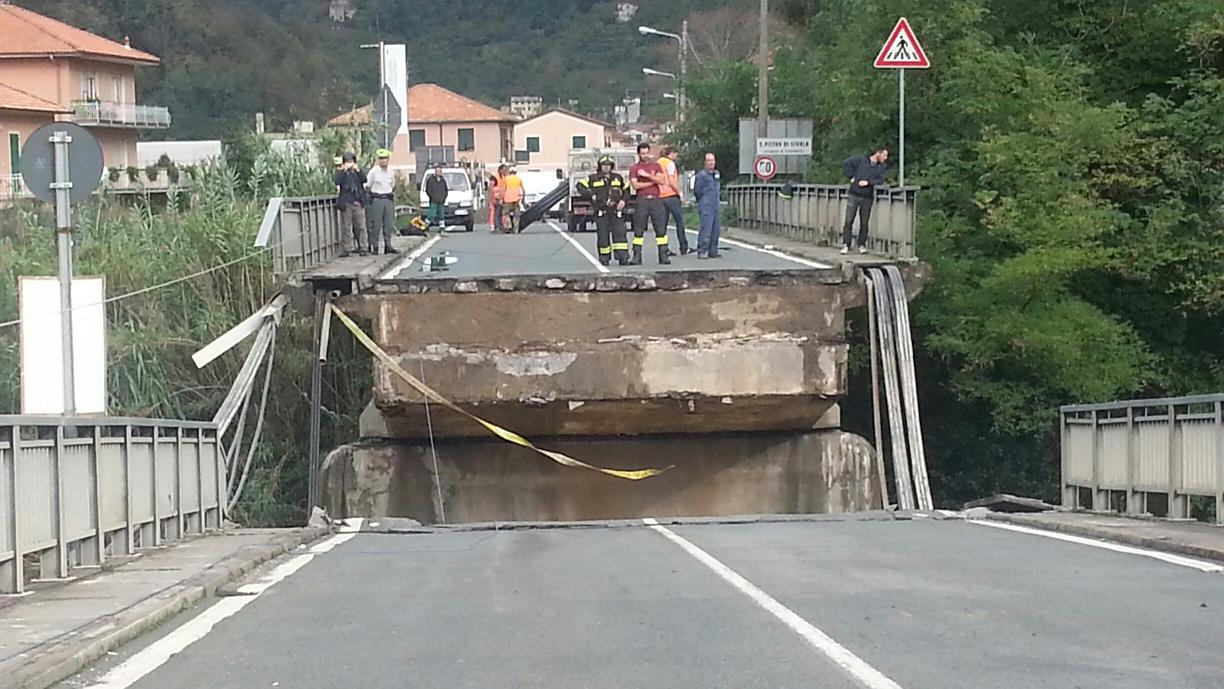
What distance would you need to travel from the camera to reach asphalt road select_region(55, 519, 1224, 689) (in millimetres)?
7324

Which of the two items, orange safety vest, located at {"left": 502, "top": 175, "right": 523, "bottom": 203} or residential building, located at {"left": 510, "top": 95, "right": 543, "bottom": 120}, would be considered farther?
residential building, located at {"left": 510, "top": 95, "right": 543, "bottom": 120}

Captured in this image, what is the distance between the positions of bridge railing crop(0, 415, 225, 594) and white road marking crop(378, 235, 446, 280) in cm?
826

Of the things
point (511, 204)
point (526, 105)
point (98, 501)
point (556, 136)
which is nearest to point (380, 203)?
point (511, 204)

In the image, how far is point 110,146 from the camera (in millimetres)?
76625

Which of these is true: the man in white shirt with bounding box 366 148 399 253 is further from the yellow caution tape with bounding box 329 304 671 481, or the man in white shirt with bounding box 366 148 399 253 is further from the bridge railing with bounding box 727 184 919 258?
the bridge railing with bounding box 727 184 919 258

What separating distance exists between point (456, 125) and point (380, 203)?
9240 cm

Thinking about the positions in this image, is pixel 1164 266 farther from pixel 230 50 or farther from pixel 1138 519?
pixel 230 50

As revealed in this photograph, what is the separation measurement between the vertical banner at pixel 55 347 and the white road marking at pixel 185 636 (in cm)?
191

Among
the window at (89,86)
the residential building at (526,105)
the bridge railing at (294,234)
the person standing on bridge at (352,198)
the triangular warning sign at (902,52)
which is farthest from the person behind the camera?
the residential building at (526,105)

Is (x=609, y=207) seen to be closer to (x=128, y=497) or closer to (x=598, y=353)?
(x=598, y=353)

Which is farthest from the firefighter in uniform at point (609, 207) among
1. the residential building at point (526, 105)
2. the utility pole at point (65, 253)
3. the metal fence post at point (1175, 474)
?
the residential building at point (526, 105)

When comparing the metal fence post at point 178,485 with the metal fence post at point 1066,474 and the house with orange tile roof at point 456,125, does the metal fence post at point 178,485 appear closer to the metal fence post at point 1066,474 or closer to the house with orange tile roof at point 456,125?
the metal fence post at point 1066,474

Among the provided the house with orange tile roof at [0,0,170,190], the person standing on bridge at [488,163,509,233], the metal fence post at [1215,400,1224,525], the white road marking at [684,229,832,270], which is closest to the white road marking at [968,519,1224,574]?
the metal fence post at [1215,400,1224,525]

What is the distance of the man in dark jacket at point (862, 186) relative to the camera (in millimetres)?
24750
